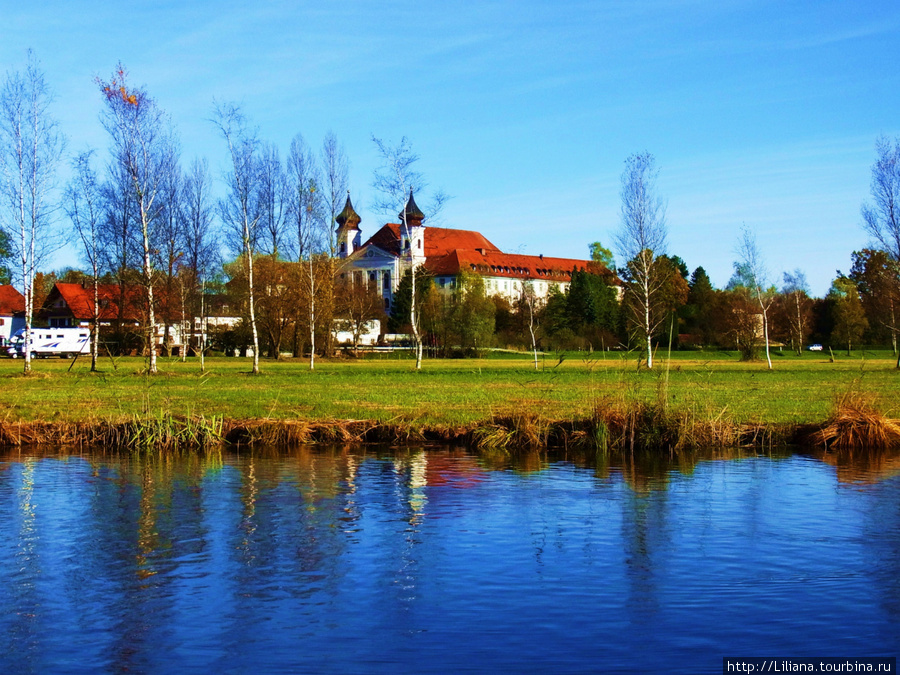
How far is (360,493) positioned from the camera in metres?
13.9

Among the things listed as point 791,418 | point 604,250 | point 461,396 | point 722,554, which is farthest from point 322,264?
point 604,250

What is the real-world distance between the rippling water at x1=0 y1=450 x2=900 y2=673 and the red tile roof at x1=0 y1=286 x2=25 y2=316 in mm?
88503

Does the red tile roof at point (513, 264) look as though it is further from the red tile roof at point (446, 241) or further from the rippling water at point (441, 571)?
the rippling water at point (441, 571)

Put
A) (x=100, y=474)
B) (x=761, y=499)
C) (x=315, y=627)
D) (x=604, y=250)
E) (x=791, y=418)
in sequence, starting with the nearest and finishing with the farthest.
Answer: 1. (x=315, y=627)
2. (x=761, y=499)
3. (x=100, y=474)
4. (x=791, y=418)
5. (x=604, y=250)

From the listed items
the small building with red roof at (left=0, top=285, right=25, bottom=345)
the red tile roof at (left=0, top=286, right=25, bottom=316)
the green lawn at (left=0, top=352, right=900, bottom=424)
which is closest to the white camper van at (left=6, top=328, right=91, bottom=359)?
the small building with red roof at (left=0, top=285, right=25, bottom=345)

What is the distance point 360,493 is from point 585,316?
Answer: 9005cm

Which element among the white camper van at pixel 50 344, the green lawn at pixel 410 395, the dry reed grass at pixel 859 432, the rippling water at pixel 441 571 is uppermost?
the white camper van at pixel 50 344

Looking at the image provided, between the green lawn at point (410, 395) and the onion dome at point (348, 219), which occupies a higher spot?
the onion dome at point (348, 219)

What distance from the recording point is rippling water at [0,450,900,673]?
293 inches

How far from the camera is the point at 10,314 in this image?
94312 millimetres

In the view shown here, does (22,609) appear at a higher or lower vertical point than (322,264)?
lower

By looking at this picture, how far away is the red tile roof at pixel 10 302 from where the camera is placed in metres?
94.1

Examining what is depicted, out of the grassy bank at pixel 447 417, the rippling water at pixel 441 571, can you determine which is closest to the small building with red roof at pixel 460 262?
the grassy bank at pixel 447 417

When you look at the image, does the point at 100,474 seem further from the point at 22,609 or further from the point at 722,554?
the point at 722,554
